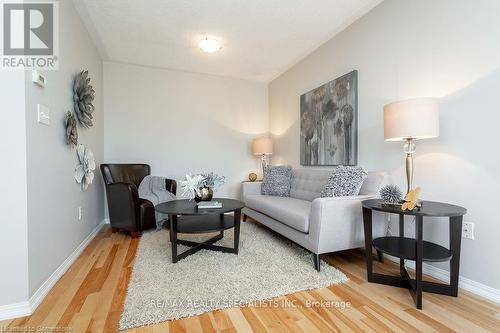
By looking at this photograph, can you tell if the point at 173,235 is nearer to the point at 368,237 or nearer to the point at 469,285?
the point at 368,237

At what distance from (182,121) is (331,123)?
7.84 feet

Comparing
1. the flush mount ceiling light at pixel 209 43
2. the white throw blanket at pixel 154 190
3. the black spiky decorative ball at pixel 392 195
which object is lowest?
the white throw blanket at pixel 154 190

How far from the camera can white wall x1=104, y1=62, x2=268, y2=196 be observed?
12.2 ft

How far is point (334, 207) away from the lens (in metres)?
1.99

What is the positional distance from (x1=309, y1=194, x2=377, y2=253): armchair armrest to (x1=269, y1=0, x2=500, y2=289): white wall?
0.55 metres

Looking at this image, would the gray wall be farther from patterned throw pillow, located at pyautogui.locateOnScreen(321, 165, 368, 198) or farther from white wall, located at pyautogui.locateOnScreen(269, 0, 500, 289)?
white wall, located at pyautogui.locateOnScreen(269, 0, 500, 289)

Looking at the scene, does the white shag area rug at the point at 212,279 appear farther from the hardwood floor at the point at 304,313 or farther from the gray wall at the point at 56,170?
the gray wall at the point at 56,170

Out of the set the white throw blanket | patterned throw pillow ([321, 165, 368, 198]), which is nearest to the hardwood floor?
patterned throw pillow ([321, 165, 368, 198])

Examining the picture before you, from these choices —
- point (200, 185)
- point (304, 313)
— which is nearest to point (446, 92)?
point (304, 313)

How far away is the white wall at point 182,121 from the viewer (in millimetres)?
Result: 3709

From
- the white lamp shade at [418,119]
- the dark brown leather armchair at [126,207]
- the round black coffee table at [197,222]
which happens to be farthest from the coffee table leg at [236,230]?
the white lamp shade at [418,119]

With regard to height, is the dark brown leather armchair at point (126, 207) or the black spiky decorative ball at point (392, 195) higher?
the black spiky decorative ball at point (392, 195)

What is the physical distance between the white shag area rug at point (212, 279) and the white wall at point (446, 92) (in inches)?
39.5

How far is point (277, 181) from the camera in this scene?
3.37 m
